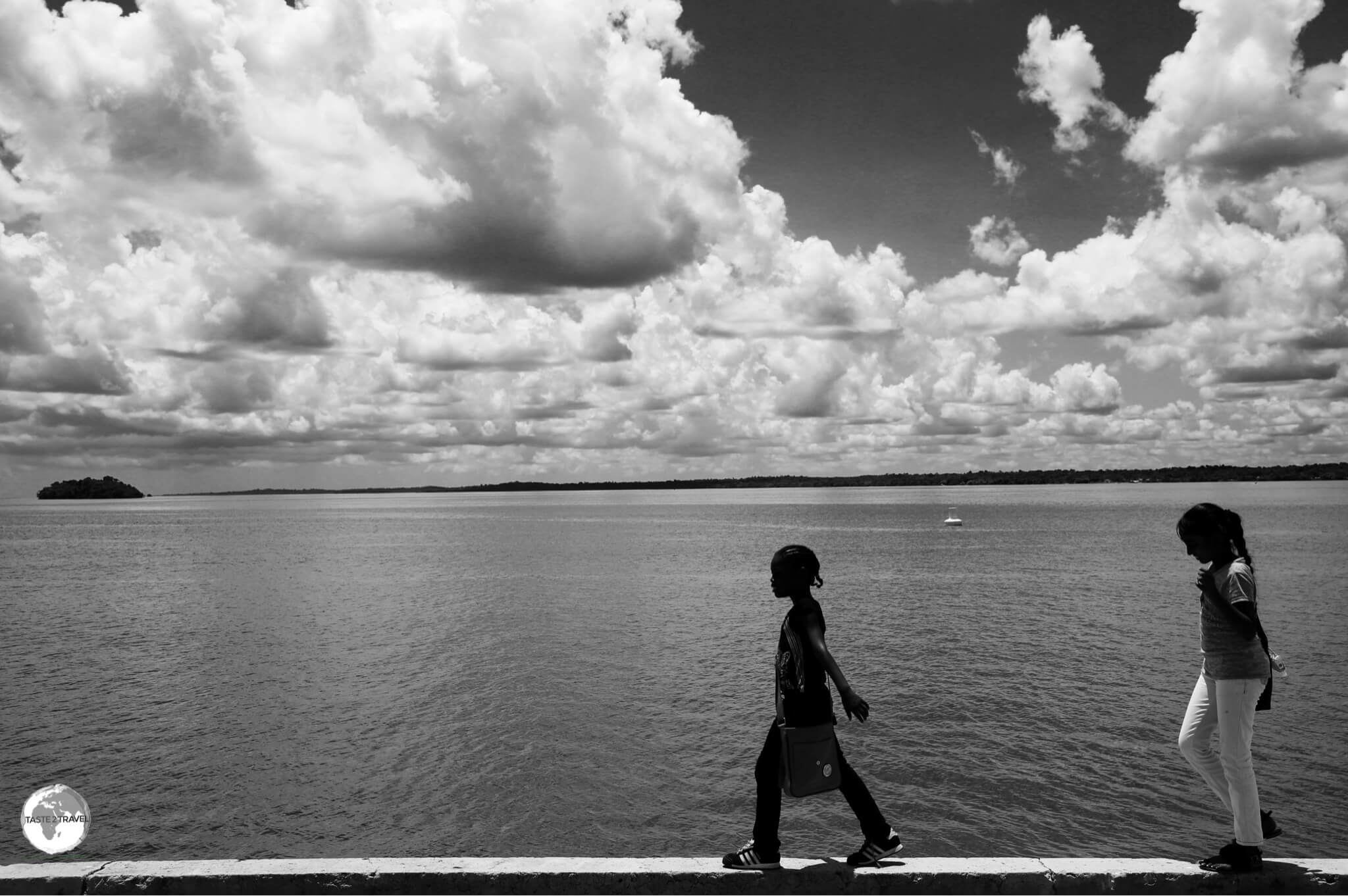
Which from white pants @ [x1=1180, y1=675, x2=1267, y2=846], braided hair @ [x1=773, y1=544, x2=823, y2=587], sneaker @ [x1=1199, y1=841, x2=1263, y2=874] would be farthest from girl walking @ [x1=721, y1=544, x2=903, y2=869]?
white pants @ [x1=1180, y1=675, x2=1267, y2=846]

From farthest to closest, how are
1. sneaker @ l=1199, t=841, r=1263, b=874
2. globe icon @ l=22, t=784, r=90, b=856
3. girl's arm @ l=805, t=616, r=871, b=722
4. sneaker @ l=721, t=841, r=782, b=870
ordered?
globe icon @ l=22, t=784, r=90, b=856 → girl's arm @ l=805, t=616, r=871, b=722 → sneaker @ l=721, t=841, r=782, b=870 → sneaker @ l=1199, t=841, r=1263, b=874

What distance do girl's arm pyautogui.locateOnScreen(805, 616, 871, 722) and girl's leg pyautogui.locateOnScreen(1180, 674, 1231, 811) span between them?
2.74 m

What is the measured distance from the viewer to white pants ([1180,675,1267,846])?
6.95 meters

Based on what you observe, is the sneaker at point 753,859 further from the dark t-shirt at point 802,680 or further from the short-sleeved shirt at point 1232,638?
the short-sleeved shirt at point 1232,638

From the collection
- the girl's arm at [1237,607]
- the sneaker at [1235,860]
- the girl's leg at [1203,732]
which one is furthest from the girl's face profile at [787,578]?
the sneaker at [1235,860]

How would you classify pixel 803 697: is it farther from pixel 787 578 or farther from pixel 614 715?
pixel 614 715

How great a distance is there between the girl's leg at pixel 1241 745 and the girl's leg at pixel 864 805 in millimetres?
2705

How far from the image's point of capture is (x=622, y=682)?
2620 cm

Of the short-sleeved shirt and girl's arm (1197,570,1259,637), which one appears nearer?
girl's arm (1197,570,1259,637)

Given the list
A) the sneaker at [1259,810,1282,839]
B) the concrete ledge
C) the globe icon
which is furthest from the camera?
the globe icon

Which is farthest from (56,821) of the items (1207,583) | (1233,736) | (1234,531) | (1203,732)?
(1234,531)

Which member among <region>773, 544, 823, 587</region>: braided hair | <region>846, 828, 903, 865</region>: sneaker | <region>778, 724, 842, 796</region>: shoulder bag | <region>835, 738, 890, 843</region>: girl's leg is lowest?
<region>846, 828, 903, 865</region>: sneaker

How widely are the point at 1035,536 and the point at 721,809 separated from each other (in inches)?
3627

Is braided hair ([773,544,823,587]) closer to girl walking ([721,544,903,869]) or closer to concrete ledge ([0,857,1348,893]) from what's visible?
girl walking ([721,544,903,869])
